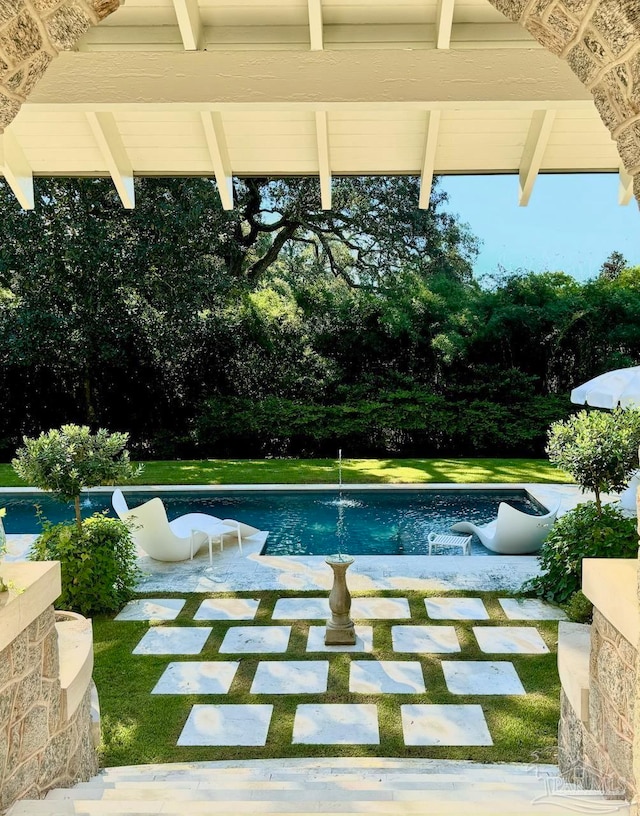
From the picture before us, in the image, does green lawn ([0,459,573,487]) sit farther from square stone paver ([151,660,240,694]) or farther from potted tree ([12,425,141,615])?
square stone paver ([151,660,240,694])

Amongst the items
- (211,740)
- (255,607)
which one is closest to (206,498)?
(255,607)

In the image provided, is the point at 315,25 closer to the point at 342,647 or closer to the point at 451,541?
the point at 342,647

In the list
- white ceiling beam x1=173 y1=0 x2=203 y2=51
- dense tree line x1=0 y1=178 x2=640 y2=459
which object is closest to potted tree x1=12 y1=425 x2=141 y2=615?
white ceiling beam x1=173 y1=0 x2=203 y2=51

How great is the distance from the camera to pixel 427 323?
1347cm

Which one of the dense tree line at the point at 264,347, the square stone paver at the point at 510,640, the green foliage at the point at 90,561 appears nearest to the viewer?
the square stone paver at the point at 510,640

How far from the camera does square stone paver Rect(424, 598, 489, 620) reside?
204 inches

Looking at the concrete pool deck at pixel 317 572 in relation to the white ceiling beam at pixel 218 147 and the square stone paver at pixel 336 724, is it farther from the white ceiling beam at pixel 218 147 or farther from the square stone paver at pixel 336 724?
the white ceiling beam at pixel 218 147

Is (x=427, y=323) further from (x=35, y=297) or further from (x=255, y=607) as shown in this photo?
(x=255, y=607)

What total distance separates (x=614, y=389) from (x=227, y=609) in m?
4.48

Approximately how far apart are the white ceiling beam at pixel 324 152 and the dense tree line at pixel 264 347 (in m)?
8.48

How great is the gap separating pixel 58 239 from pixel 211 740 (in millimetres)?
10022

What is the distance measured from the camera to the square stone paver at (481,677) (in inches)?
162

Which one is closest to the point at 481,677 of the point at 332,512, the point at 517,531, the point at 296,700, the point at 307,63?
the point at 296,700

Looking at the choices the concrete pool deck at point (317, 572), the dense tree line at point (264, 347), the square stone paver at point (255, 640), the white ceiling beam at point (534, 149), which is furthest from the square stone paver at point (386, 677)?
the dense tree line at point (264, 347)
